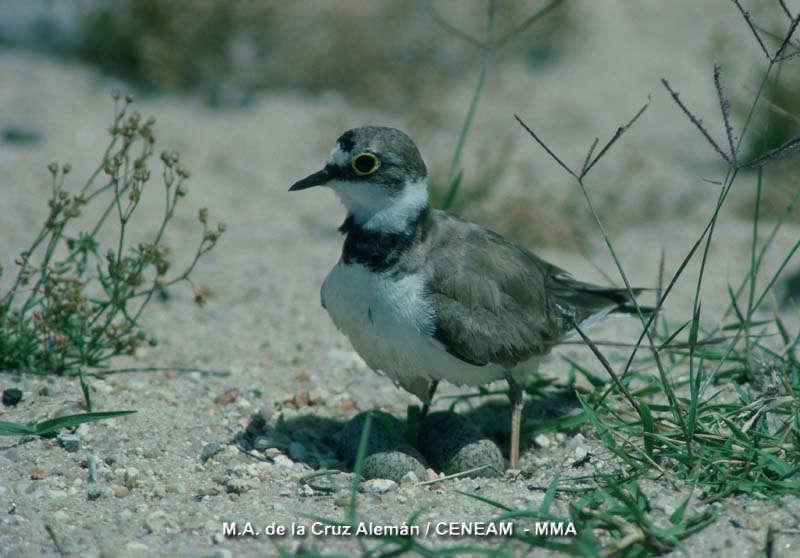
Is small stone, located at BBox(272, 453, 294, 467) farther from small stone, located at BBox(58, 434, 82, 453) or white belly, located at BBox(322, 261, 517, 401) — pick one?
small stone, located at BBox(58, 434, 82, 453)

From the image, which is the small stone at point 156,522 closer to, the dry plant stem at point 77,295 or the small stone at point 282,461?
the small stone at point 282,461

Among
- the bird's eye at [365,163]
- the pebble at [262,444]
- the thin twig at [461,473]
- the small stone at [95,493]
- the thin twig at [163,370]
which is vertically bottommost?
the small stone at [95,493]

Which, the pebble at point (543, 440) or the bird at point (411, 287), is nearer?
the bird at point (411, 287)

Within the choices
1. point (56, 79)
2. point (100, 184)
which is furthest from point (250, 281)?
point (56, 79)

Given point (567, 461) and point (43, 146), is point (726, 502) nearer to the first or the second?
point (567, 461)

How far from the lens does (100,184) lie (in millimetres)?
6973

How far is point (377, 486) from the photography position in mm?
3521

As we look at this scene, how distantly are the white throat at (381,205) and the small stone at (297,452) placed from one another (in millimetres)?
1020

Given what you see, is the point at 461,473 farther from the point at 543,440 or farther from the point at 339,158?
the point at 339,158

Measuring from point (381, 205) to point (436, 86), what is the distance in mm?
5654

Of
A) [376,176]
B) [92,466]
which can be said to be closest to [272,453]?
[92,466]

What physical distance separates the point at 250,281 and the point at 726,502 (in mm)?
3603

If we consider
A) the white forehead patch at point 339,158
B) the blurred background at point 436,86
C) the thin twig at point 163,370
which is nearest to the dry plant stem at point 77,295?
the thin twig at point 163,370

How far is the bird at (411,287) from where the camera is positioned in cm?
369
